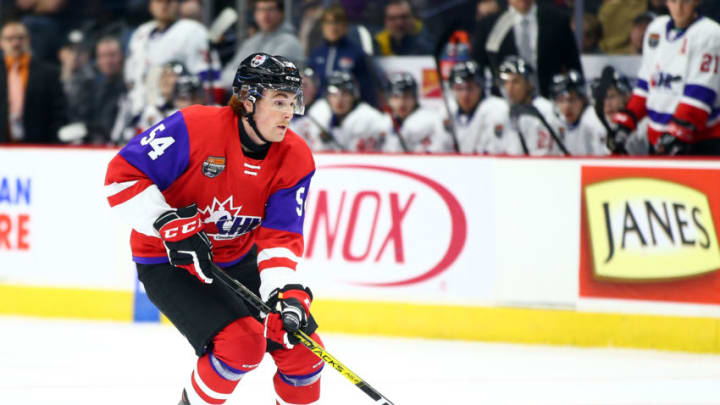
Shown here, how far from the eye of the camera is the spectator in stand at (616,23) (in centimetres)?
572

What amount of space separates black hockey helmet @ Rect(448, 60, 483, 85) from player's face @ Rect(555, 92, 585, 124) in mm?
467

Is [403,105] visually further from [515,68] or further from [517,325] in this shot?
[517,325]

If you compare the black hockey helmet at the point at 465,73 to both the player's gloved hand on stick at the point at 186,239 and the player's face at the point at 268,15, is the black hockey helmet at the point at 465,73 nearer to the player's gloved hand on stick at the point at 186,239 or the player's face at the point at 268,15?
the player's face at the point at 268,15

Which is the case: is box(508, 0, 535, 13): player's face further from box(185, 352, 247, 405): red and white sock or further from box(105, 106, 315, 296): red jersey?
box(185, 352, 247, 405): red and white sock

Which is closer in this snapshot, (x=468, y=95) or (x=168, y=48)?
(x=468, y=95)

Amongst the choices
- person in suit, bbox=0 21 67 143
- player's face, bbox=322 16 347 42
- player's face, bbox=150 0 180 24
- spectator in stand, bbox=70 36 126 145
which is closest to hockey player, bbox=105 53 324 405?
player's face, bbox=322 16 347 42

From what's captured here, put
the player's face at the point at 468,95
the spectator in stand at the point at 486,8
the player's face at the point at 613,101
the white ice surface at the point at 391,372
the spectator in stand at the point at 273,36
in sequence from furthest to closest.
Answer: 1. the spectator in stand at the point at 273,36
2. the spectator in stand at the point at 486,8
3. the player's face at the point at 468,95
4. the player's face at the point at 613,101
5. the white ice surface at the point at 391,372

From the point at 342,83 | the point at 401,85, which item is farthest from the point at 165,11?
the point at 401,85

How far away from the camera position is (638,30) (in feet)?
18.5

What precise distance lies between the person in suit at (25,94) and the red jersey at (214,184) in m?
3.90

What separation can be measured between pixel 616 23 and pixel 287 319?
351 centimetres

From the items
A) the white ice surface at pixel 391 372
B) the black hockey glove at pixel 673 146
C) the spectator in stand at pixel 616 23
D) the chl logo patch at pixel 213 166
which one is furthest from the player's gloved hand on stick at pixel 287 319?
the spectator in stand at pixel 616 23

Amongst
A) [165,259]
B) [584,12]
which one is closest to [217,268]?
[165,259]

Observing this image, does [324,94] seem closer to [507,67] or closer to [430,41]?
[430,41]
